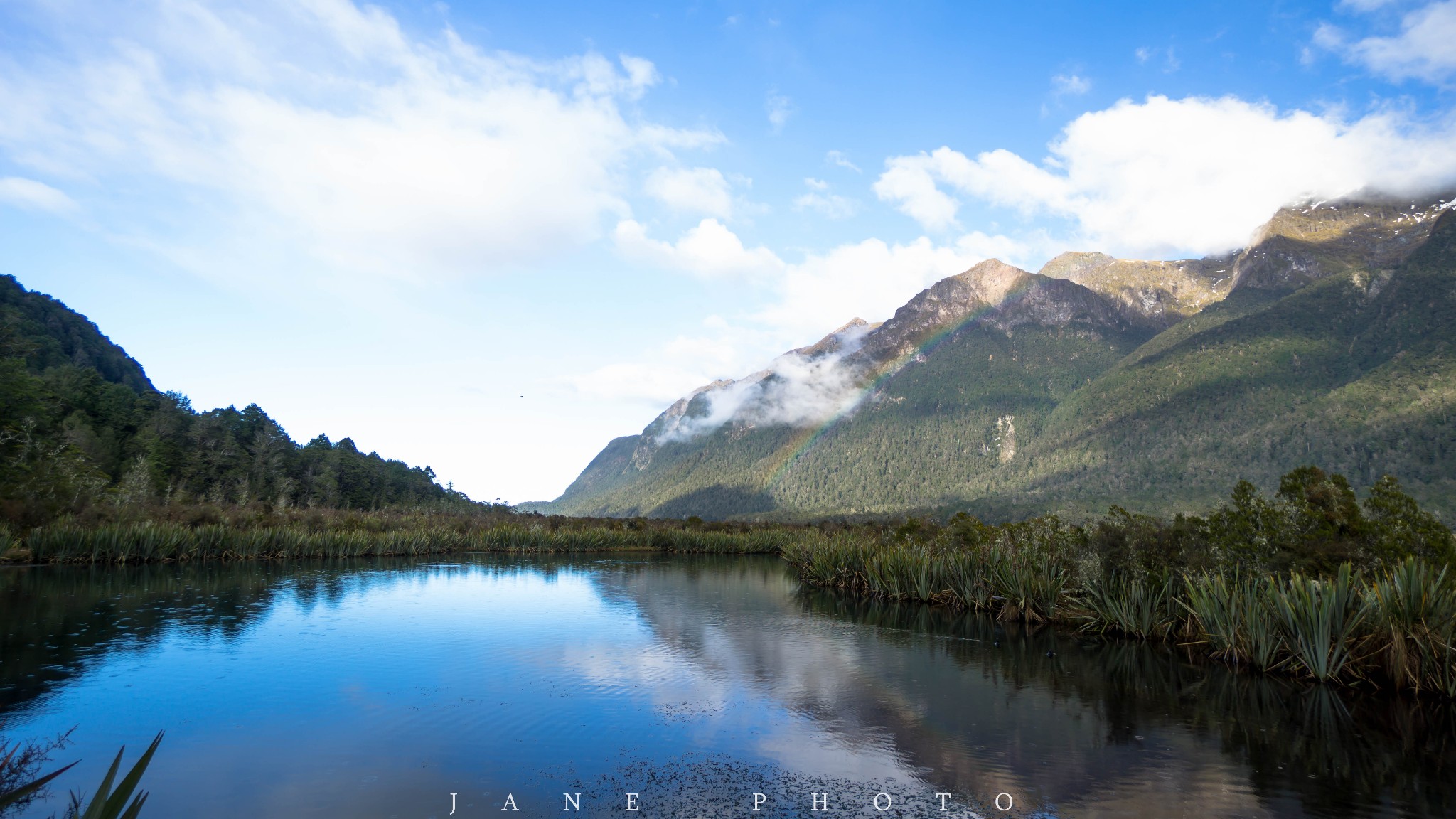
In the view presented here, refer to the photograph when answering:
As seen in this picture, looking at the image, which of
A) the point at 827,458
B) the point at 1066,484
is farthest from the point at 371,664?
the point at 827,458

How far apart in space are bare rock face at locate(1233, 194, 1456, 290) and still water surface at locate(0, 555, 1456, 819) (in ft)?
593

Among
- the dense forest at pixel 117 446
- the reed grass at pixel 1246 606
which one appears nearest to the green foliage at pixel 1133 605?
the reed grass at pixel 1246 606

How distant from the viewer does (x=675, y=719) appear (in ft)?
33.6

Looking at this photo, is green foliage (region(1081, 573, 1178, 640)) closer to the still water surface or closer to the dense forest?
the still water surface

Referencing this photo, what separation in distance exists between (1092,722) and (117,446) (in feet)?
225

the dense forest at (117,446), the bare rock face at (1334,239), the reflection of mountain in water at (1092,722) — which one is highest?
the bare rock face at (1334,239)

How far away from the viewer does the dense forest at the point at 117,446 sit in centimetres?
2809

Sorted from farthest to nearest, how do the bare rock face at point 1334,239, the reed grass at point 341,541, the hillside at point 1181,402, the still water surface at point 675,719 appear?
the bare rock face at point 1334,239, the hillside at point 1181,402, the reed grass at point 341,541, the still water surface at point 675,719

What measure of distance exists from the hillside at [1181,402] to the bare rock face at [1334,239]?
1.94ft

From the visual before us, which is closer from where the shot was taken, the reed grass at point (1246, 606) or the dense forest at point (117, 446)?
the reed grass at point (1246, 606)

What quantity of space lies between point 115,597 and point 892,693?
2151 centimetres

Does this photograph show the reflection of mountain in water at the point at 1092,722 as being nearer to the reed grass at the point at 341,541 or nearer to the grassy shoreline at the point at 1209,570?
the grassy shoreline at the point at 1209,570

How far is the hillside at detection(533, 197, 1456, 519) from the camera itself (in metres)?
84.8

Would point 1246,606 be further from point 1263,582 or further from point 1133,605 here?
point 1133,605
